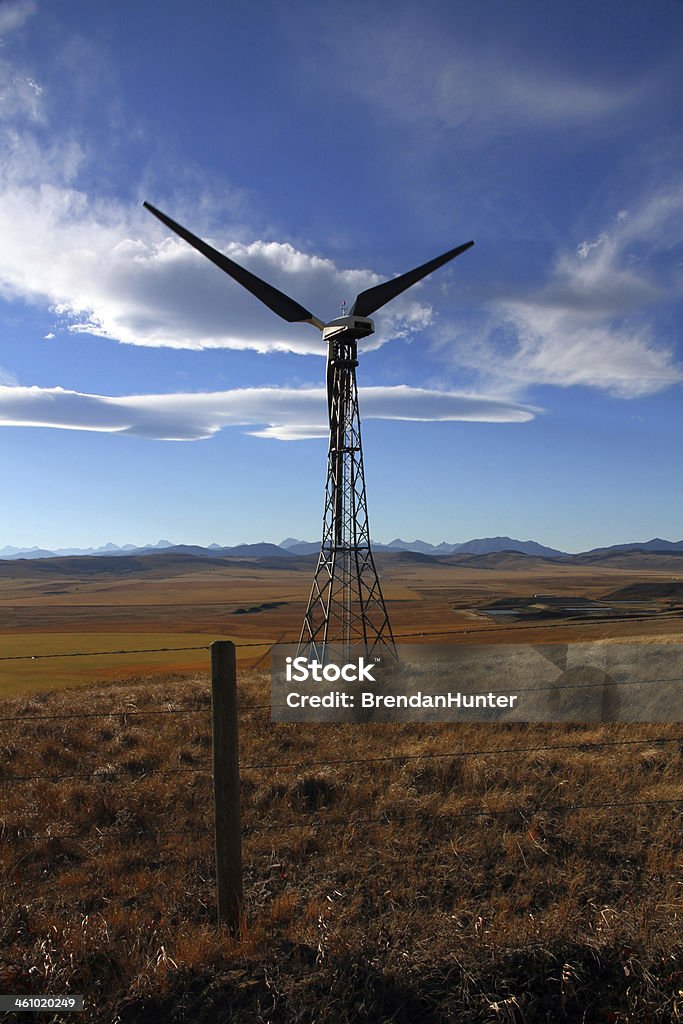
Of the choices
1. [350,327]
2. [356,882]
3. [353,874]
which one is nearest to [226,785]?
[356,882]

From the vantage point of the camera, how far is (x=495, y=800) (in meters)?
8.60

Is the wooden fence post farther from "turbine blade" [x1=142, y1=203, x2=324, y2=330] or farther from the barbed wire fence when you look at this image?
"turbine blade" [x1=142, y1=203, x2=324, y2=330]

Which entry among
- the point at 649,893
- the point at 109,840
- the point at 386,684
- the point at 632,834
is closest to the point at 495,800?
the point at 632,834

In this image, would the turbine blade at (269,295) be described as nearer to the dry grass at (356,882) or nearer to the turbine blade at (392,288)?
the turbine blade at (392,288)

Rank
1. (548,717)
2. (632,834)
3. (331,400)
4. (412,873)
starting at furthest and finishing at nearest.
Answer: (331,400) → (548,717) → (632,834) → (412,873)

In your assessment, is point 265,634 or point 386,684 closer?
point 386,684

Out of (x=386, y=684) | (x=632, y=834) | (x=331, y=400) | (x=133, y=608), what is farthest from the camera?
(x=133, y=608)

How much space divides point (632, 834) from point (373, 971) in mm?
4067

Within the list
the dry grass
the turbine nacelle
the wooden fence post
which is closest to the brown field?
the dry grass

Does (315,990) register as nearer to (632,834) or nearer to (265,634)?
(632,834)

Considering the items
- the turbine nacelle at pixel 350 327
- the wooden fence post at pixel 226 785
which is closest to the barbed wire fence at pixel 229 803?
the wooden fence post at pixel 226 785

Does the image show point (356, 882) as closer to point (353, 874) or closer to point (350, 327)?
point (353, 874)

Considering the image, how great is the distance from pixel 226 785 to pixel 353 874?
7.44 feet

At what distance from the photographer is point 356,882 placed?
681 centimetres
